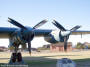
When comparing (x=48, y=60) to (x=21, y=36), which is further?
(x=48, y=60)

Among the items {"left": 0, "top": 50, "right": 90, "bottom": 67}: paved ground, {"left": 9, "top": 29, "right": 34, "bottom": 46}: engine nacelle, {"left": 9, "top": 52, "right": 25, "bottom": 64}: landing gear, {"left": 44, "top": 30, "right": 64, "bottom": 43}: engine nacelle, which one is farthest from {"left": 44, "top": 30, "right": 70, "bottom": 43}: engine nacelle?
{"left": 9, "top": 52, "right": 25, "bottom": 64}: landing gear

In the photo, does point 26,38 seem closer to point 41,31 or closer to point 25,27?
point 25,27

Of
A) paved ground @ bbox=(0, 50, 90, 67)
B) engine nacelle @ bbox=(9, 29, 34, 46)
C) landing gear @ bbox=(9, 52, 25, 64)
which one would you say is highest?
engine nacelle @ bbox=(9, 29, 34, 46)

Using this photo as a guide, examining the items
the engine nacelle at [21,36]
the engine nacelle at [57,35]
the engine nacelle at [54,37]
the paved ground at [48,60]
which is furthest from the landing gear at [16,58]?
the engine nacelle at [57,35]

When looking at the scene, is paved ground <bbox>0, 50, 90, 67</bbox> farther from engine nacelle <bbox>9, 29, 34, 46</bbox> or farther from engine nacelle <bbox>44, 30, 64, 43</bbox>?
engine nacelle <bbox>9, 29, 34, 46</bbox>

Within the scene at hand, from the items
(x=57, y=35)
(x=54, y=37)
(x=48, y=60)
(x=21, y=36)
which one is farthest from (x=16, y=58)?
(x=48, y=60)

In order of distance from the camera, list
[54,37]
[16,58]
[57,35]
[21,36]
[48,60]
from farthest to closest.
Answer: [48,60] < [16,58] < [54,37] < [57,35] < [21,36]

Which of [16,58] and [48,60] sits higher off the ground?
[16,58]

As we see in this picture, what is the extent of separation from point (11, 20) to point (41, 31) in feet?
17.6

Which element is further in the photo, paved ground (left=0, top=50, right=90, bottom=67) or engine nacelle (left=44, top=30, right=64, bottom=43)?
paved ground (left=0, top=50, right=90, bottom=67)

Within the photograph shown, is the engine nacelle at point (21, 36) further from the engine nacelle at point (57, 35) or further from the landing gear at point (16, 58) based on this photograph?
the engine nacelle at point (57, 35)

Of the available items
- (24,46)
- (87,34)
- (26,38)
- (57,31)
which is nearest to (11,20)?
(26,38)

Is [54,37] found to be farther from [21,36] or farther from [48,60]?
[48,60]

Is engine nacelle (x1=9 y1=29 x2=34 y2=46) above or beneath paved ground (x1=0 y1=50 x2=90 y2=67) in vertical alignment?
above
